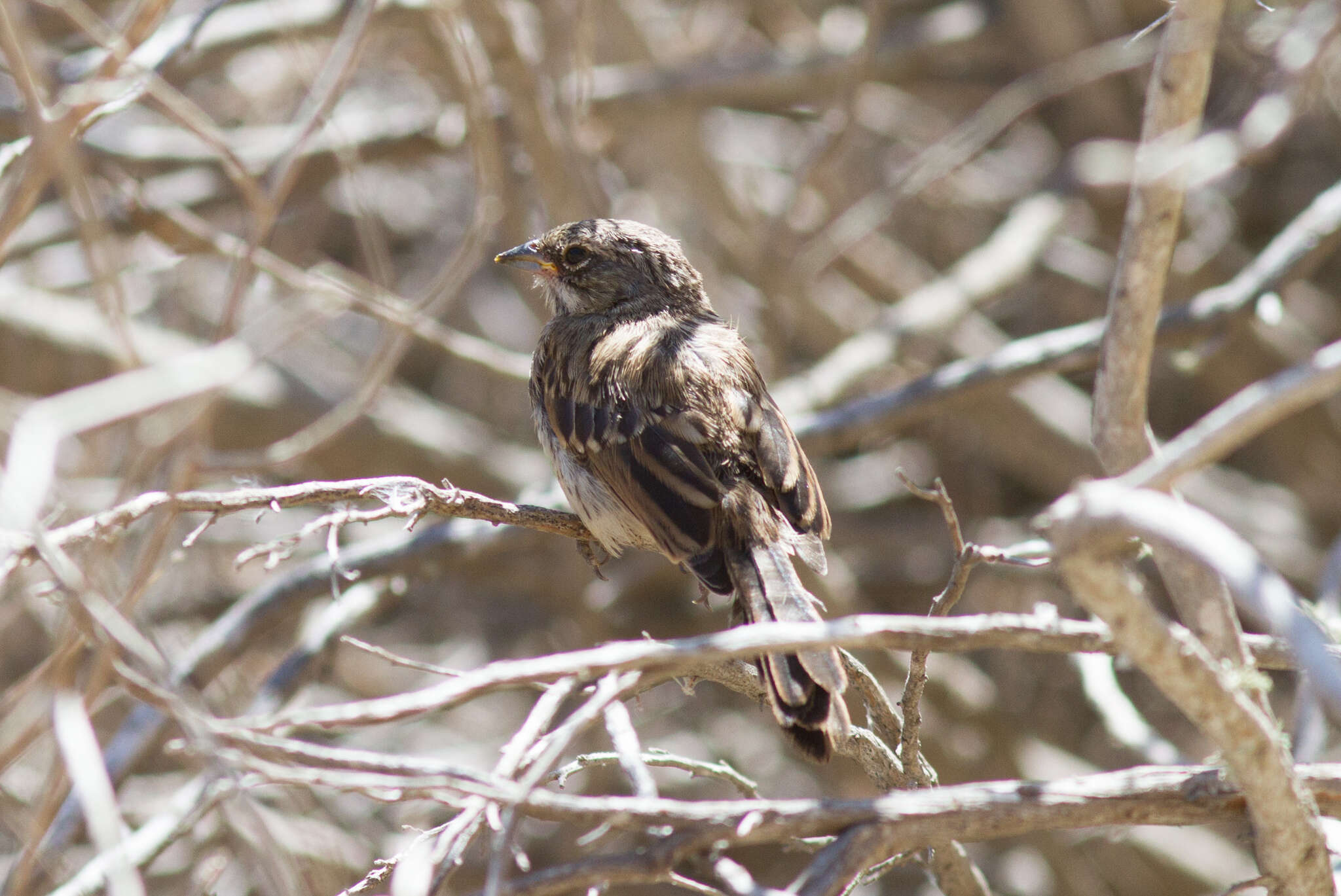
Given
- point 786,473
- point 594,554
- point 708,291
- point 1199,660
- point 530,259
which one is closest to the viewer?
point 1199,660

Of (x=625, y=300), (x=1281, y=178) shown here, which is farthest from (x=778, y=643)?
(x=1281, y=178)

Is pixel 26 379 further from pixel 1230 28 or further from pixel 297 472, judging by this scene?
pixel 1230 28

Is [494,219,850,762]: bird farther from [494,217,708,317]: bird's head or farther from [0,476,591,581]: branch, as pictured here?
[0,476,591,581]: branch

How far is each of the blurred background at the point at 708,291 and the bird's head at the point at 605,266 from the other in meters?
0.32

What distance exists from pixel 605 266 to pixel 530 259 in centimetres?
29

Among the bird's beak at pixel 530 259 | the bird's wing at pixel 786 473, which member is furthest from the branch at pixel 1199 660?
the bird's beak at pixel 530 259

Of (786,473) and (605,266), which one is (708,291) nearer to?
(605,266)

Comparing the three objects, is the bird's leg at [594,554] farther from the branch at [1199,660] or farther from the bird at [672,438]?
the branch at [1199,660]

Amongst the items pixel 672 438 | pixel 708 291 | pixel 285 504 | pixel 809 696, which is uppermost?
pixel 708 291

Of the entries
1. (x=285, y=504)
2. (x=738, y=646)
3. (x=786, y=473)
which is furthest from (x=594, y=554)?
(x=738, y=646)

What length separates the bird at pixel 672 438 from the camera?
3.20 metres

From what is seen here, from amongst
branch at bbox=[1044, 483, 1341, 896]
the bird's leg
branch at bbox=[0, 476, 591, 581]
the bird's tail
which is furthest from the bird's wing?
branch at bbox=[1044, 483, 1341, 896]

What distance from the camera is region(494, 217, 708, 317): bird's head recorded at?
185 inches

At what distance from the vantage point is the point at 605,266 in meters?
4.75
